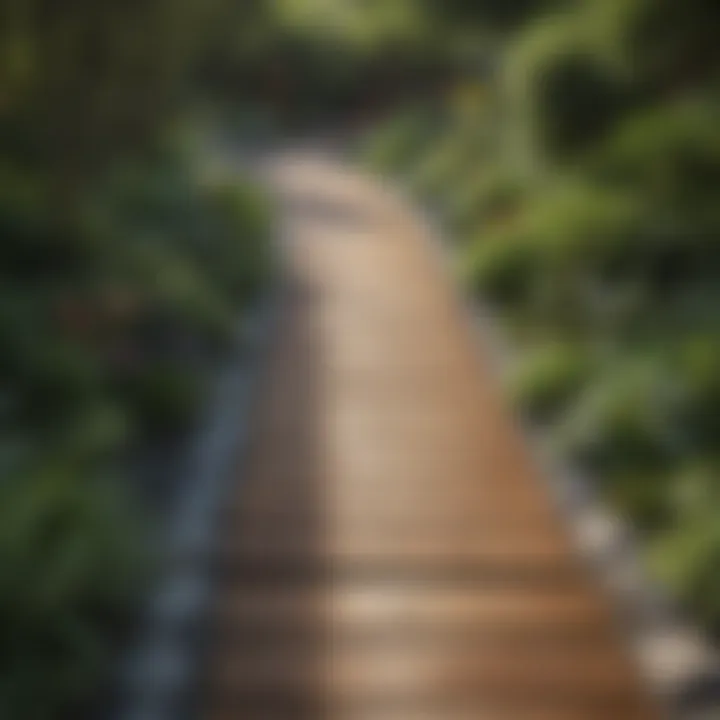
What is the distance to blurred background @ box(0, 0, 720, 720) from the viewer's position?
10.7ft

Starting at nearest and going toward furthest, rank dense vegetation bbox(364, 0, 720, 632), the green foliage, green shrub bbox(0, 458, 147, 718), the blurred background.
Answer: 1. green shrub bbox(0, 458, 147, 718)
2. the green foliage
3. the blurred background
4. dense vegetation bbox(364, 0, 720, 632)

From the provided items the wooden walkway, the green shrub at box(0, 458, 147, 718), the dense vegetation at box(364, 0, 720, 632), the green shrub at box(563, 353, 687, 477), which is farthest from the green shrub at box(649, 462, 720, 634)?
the green shrub at box(0, 458, 147, 718)

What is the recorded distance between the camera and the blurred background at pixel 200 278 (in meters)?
3.26

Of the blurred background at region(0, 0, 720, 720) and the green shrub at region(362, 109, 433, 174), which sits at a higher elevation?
the green shrub at region(362, 109, 433, 174)

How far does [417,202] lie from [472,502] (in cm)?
678

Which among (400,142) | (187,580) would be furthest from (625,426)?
(400,142)

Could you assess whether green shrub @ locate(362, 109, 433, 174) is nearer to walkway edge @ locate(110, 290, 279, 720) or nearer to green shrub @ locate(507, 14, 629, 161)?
walkway edge @ locate(110, 290, 279, 720)

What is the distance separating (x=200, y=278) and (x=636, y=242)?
280 cm

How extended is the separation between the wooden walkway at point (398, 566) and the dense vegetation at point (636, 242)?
250 millimetres

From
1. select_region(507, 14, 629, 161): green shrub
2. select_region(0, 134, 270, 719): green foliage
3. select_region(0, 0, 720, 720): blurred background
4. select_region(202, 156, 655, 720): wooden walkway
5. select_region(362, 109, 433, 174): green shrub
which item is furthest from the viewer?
select_region(362, 109, 433, 174): green shrub

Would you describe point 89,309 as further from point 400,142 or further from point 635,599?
point 400,142

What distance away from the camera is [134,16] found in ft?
17.9

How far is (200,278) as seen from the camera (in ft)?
22.1

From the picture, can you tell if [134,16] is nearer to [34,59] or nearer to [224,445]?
[34,59]
